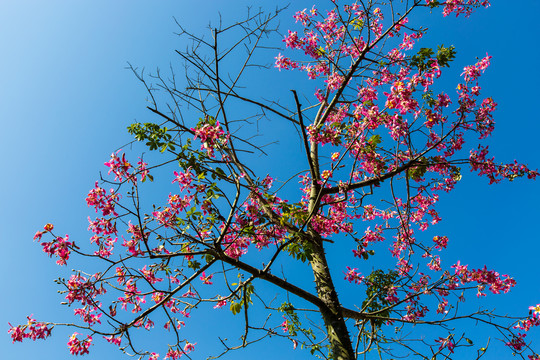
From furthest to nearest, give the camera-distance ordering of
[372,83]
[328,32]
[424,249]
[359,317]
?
[328,32]
[372,83]
[424,249]
[359,317]

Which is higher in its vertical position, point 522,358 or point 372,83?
point 372,83

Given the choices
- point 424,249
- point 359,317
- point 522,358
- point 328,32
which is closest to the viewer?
point 522,358

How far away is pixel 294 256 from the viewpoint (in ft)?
12.3

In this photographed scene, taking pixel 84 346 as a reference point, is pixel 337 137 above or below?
above

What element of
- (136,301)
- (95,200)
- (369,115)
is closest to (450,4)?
(369,115)

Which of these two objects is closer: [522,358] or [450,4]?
[522,358]

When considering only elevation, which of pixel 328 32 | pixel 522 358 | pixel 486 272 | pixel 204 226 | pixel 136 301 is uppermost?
pixel 328 32

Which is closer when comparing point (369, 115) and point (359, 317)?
point (369, 115)

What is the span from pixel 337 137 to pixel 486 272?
8.40 feet

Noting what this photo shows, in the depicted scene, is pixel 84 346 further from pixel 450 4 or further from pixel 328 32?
pixel 450 4

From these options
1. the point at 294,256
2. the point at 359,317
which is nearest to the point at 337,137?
the point at 294,256

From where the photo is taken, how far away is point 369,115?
162 inches

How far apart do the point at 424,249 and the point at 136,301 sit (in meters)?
4.37

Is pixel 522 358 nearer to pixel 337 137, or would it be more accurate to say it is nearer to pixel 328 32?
pixel 337 137
